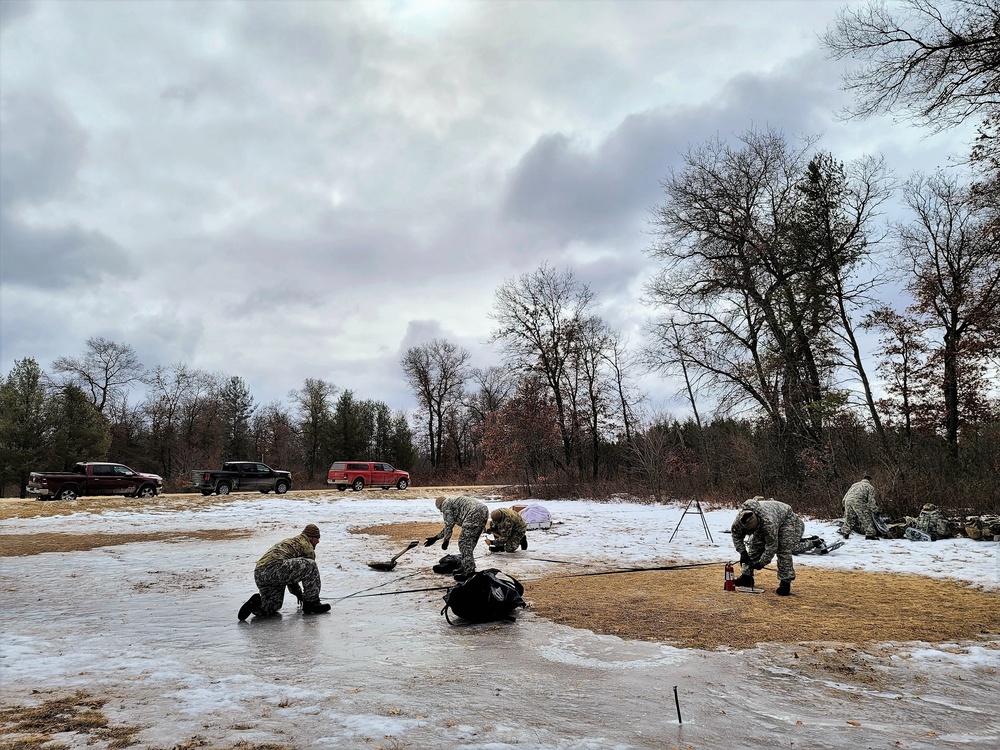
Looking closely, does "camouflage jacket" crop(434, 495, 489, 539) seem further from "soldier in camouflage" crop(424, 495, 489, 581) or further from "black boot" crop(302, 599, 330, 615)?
"black boot" crop(302, 599, 330, 615)

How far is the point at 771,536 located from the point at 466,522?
4757 millimetres

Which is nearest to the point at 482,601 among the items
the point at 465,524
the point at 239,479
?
the point at 465,524

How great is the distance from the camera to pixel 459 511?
10.8m

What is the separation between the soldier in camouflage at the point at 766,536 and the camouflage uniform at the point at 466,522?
4.06 m

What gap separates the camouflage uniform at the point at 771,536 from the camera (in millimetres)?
8453

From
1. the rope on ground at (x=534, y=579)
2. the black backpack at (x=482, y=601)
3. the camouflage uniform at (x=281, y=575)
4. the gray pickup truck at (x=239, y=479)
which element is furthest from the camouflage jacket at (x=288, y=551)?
the gray pickup truck at (x=239, y=479)

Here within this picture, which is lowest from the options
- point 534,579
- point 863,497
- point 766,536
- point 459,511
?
point 534,579

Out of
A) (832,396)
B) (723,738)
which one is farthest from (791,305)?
(723,738)

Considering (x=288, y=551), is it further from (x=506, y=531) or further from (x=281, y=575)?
(x=506, y=531)

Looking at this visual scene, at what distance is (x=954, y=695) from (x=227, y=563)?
11390 mm

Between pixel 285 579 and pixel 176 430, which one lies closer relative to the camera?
pixel 285 579

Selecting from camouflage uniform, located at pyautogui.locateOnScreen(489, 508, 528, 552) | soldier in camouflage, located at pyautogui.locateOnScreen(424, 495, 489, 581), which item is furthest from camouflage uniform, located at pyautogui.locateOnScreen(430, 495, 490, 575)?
camouflage uniform, located at pyautogui.locateOnScreen(489, 508, 528, 552)

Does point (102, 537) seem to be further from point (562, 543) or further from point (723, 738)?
point (723, 738)

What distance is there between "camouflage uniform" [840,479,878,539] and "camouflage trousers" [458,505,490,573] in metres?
8.91
